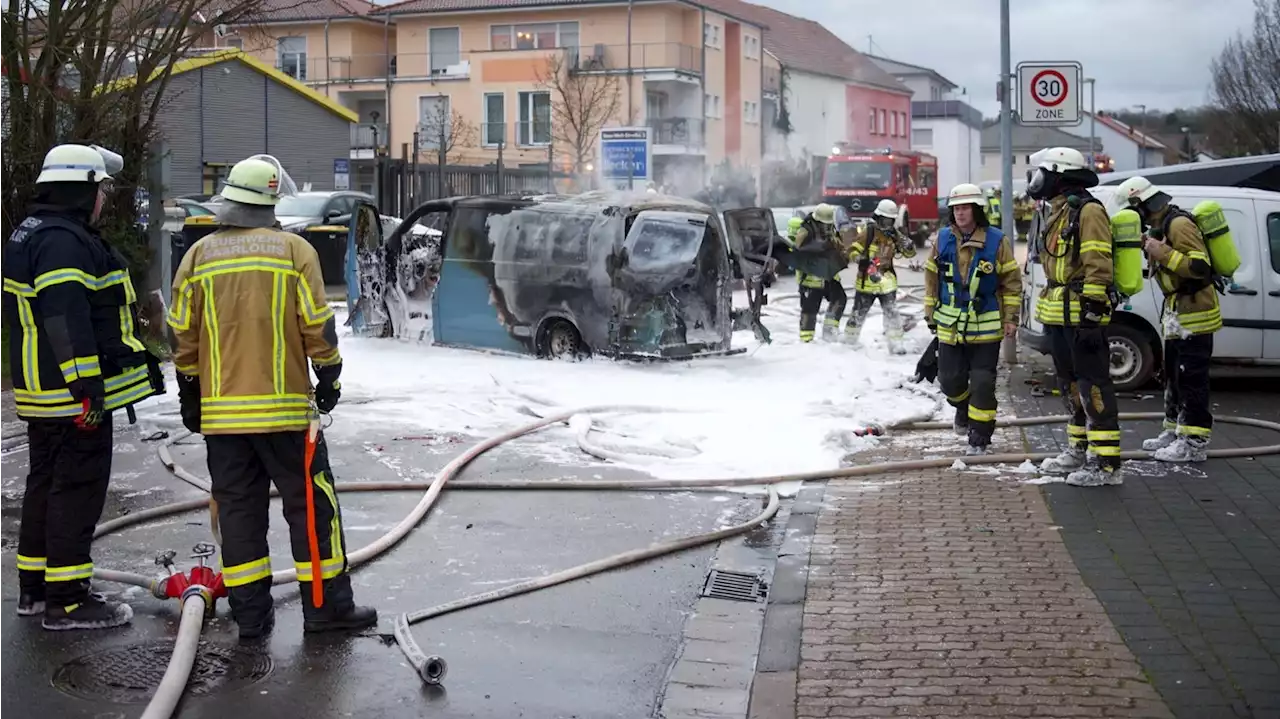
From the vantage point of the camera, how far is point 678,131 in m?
51.0

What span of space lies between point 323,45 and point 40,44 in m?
41.0

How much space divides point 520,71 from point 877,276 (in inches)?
1463

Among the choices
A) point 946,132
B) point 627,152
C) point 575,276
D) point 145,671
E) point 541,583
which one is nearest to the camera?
point 145,671

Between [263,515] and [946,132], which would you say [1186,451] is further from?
[946,132]

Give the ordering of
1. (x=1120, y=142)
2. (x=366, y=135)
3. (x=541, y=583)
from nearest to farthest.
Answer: (x=541, y=583) < (x=366, y=135) < (x=1120, y=142)

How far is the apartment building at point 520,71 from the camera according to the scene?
4962cm

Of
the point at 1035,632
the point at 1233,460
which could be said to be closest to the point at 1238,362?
the point at 1233,460

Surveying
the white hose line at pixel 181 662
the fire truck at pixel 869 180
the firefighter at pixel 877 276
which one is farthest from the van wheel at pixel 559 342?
the fire truck at pixel 869 180

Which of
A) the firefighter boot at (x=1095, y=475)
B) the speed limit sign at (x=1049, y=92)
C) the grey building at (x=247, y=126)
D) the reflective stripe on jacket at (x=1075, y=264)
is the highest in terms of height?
the grey building at (x=247, y=126)

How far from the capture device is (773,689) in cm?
495

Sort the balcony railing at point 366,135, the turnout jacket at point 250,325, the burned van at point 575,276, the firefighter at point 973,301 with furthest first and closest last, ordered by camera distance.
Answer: the balcony railing at point 366,135, the burned van at point 575,276, the firefighter at point 973,301, the turnout jacket at point 250,325

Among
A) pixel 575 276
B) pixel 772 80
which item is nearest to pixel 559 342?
pixel 575 276

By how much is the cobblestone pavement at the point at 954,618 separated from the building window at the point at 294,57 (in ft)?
159

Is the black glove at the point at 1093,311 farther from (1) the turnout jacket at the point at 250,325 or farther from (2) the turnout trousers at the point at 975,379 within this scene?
(1) the turnout jacket at the point at 250,325
